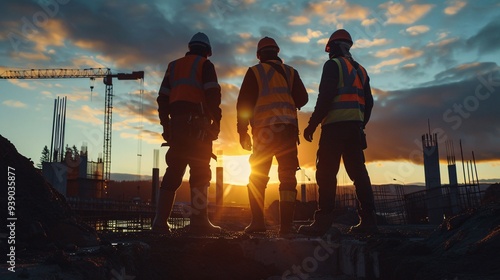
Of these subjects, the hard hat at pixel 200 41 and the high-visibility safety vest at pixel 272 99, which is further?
the hard hat at pixel 200 41

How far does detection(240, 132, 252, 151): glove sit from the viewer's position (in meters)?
4.98

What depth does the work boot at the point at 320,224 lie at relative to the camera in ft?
15.0

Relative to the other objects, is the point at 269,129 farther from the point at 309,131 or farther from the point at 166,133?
the point at 166,133

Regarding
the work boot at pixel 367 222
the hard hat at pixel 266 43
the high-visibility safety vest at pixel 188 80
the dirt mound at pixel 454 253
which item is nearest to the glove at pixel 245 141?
the high-visibility safety vest at pixel 188 80

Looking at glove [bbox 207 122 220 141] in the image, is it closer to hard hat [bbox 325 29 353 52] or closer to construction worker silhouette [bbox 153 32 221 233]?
construction worker silhouette [bbox 153 32 221 233]

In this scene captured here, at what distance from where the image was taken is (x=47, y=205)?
396 cm

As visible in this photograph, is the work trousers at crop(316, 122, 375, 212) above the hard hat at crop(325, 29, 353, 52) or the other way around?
the other way around

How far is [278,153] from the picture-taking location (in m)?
4.80

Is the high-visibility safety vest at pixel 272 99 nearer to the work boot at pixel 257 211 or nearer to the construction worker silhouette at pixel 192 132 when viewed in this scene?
the construction worker silhouette at pixel 192 132

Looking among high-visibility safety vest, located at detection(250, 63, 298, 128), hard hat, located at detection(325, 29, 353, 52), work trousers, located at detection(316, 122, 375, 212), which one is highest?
hard hat, located at detection(325, 29, 353, 52)

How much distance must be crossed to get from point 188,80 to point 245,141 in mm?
987

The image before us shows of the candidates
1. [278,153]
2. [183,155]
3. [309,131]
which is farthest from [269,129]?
[183,155]

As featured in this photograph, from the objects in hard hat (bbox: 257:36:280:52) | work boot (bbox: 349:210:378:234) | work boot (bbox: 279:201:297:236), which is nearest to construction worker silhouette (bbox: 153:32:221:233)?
hard hat (bbox: 257:36:280:52)

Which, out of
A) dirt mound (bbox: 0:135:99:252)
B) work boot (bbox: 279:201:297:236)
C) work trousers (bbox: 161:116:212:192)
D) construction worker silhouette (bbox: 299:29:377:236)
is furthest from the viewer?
work trousers (bbox: 161:116:212:192)
